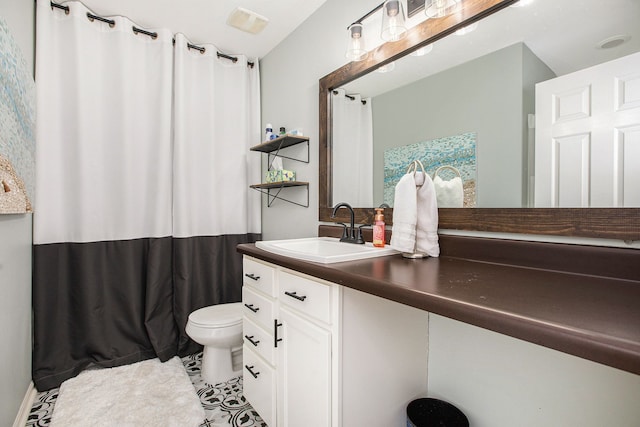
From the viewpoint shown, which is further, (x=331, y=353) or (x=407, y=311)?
(x=407, y=311)

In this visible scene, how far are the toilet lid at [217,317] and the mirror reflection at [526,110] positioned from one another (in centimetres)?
119

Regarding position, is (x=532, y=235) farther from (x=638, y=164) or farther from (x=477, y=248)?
(x=638, y=164)

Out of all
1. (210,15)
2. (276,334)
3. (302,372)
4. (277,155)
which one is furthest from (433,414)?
(210,15)

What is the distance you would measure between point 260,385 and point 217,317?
23.4 inches

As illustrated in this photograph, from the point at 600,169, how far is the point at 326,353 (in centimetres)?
102

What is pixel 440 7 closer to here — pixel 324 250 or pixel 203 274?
pixel 324 250

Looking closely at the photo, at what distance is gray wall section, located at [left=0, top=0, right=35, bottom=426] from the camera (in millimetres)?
1312

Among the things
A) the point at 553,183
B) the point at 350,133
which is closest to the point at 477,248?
the point at 553,183

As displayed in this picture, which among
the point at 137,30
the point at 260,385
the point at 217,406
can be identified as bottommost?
the point at 217,406

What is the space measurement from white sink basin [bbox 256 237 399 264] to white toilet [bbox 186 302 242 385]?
624mm

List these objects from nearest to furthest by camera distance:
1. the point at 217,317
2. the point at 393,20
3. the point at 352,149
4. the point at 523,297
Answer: the point at 523,297 → the point at 393,20 → the point at 352,149 → the point at 217,317

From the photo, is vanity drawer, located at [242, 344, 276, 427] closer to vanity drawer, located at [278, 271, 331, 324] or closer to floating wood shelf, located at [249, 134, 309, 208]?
vanity drawer, located at [278, 271, 331, 324]

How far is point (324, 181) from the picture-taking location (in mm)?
1907

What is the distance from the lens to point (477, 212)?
1164mm
